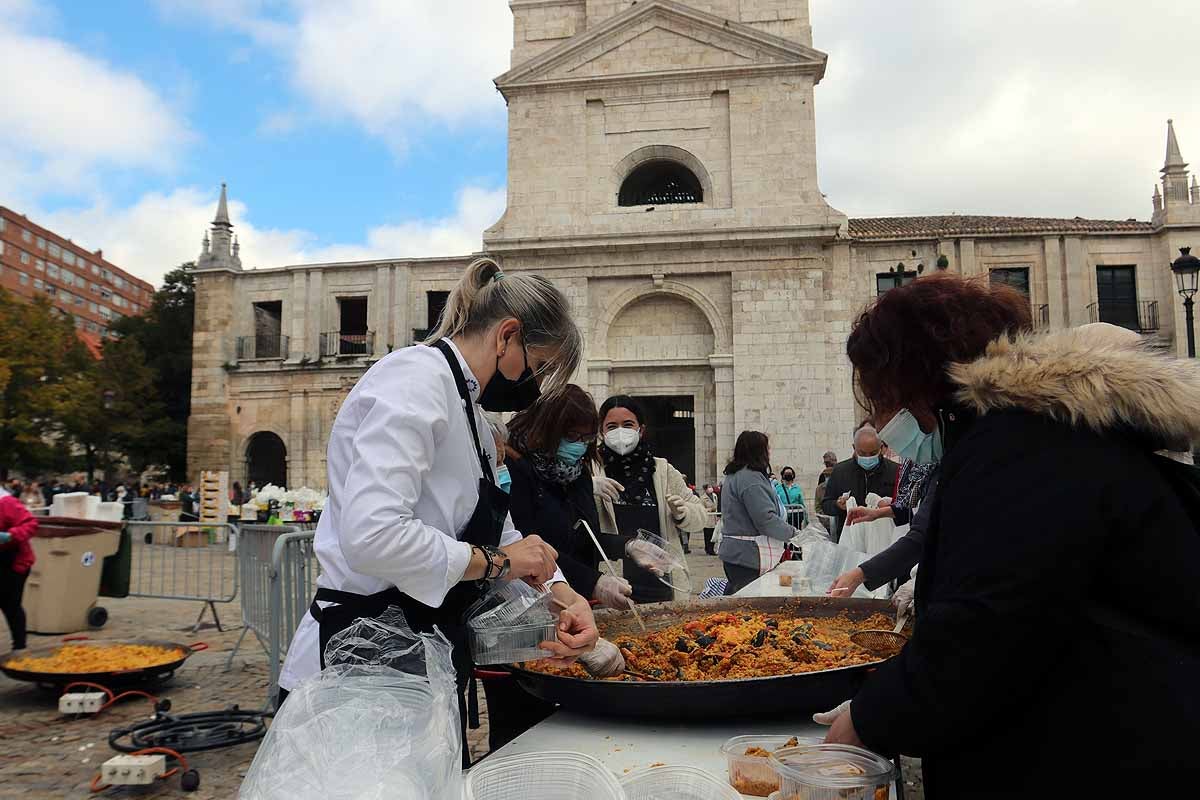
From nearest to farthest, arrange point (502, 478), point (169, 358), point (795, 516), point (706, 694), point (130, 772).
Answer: point (706, 694) → point (502, 478) → point (130, 772) → point (795, 516) → point (169, 358)

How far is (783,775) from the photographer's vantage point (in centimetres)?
157

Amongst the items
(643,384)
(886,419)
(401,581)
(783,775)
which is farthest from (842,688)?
(643,384)

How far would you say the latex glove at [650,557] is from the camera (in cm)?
391

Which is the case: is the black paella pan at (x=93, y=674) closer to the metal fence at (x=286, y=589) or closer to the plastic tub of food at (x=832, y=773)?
the metal fence at (x=286, y=589)

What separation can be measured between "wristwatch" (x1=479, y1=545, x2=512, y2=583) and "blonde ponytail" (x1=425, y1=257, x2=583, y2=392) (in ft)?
1.96

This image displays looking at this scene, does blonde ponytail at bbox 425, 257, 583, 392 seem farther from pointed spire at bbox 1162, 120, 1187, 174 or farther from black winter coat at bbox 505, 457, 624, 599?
pointed spire at bbox 1162, 120, 1187, 174

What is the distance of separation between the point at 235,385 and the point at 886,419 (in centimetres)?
3201

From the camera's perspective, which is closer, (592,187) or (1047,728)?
(1047,728)

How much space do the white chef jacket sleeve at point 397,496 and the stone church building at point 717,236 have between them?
1844cm

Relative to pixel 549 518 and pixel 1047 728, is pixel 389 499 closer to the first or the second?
pixel 1047 728

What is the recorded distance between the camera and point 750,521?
21.2 ft

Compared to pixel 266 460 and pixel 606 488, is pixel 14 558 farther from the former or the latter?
pixel 266 460

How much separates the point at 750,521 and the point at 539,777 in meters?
5.09

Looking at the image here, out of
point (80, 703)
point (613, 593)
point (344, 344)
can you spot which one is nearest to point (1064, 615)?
point (613, 593)
